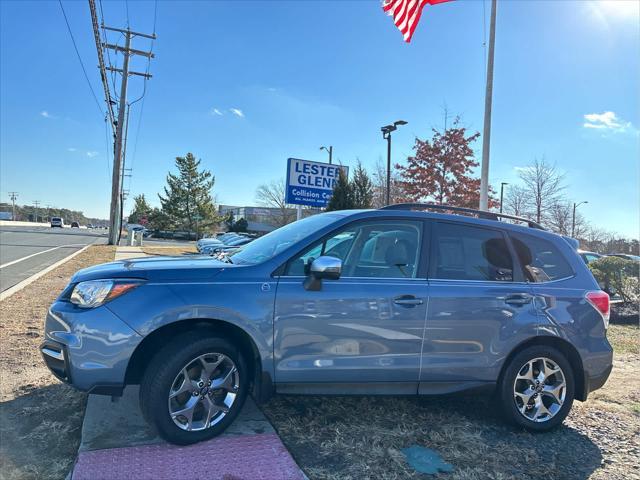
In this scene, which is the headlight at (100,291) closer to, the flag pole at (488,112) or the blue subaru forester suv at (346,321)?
the blue subaru forester suv at (346,321)

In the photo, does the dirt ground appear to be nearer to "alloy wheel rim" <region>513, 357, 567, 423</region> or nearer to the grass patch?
"alloy wheel rim" <region>513, 357, 567, 423</region>

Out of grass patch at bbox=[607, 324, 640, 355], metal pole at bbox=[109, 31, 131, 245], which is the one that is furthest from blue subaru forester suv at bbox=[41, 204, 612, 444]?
metal pole at bbox=[109, 31, 131, 245]

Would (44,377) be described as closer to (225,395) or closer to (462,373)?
(225,395)

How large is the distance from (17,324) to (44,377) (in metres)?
2.36

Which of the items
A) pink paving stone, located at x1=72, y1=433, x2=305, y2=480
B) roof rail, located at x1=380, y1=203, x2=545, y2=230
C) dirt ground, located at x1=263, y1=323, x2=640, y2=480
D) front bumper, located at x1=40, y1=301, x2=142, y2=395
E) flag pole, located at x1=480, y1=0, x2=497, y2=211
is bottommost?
dirt ground, located at x1=263, y1=323, x2=640, y2=480

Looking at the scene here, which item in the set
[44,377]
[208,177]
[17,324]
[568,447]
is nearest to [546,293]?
[568,447]

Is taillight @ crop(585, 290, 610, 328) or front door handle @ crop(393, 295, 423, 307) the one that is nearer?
front door handle @ crop(393, 295, 423, 307)

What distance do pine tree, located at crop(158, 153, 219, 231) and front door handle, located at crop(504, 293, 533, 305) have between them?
2123 inches

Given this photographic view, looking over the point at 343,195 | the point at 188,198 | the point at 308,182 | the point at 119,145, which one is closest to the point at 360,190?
the point at 343,195

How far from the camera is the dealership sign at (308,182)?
11.3 m

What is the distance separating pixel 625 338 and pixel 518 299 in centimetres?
578

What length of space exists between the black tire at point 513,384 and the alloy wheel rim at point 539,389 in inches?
0.9

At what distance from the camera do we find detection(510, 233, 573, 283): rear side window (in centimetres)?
396

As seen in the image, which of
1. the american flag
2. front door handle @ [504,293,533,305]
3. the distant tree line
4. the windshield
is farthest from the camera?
the distant tree line
